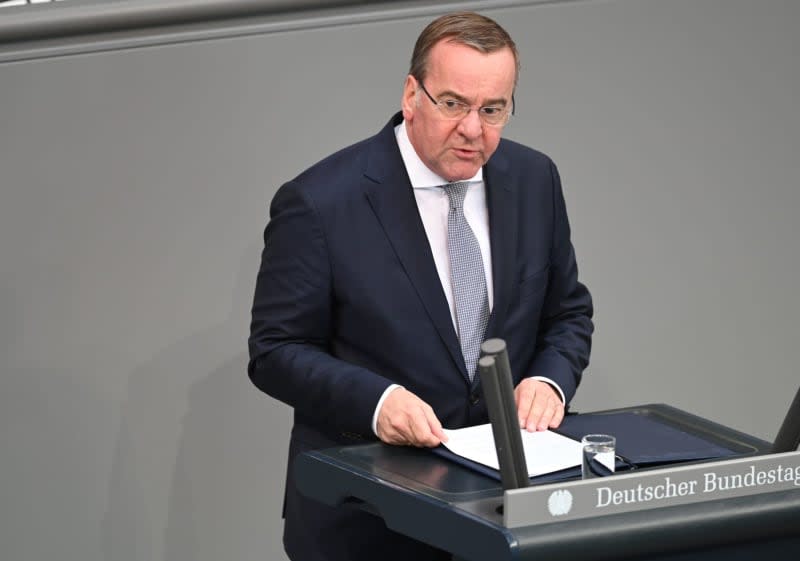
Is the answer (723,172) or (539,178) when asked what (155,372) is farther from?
(723,172)

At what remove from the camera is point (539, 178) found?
304cm

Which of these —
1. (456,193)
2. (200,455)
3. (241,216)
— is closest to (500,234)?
(456,193)

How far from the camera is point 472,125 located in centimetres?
273

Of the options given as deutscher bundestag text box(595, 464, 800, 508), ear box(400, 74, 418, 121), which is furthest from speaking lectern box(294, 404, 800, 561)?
ear box(400, 74, 418, 121)

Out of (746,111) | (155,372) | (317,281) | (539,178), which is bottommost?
(155,372)

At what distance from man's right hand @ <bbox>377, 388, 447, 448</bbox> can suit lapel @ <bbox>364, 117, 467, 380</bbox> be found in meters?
0.23

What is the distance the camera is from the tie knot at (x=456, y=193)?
290 cm

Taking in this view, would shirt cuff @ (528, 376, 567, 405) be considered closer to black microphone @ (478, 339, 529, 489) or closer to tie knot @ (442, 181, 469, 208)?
tie knot @ (442, 181, 469, 208)

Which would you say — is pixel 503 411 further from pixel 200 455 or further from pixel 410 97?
pixel 200 455

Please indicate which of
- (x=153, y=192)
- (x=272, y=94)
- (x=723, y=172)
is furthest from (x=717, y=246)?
(x=153, y=192)

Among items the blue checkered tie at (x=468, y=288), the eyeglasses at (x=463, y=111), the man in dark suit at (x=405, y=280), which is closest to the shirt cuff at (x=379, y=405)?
the man in dark suit at (x=405, y=280)

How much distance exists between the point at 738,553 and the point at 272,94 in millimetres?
2190

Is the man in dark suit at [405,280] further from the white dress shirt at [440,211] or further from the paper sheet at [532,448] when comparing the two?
the paper sheet at [532,448]

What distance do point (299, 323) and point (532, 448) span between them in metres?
0.58
